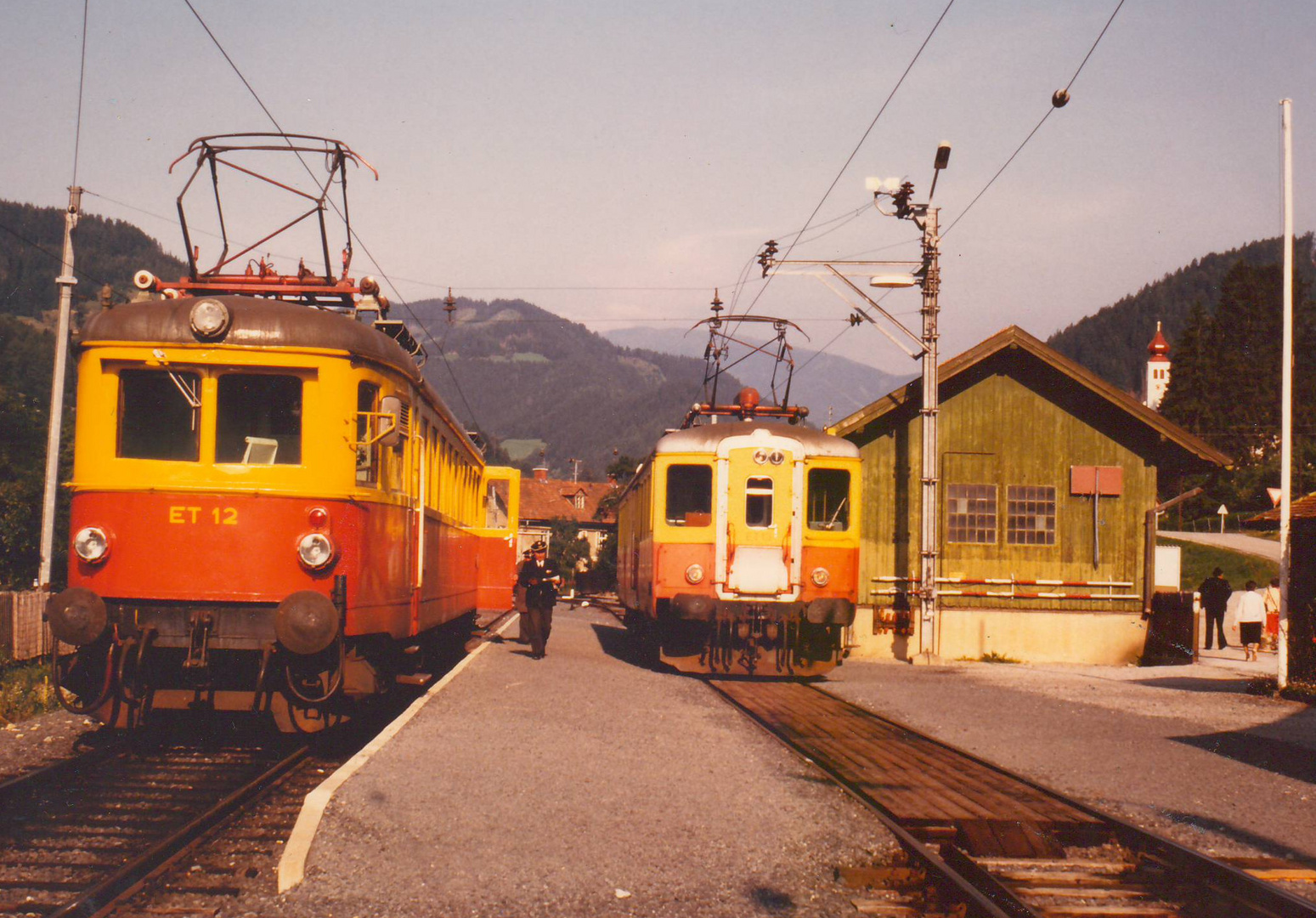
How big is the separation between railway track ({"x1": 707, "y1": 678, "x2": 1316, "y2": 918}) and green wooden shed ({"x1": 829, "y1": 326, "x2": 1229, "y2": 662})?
12060 millimetres

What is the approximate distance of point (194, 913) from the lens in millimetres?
5148

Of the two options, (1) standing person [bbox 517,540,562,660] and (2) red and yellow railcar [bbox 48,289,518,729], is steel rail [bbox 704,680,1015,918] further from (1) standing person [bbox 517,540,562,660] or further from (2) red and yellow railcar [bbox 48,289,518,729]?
(1) standing person [bbox 517,540,562,660]

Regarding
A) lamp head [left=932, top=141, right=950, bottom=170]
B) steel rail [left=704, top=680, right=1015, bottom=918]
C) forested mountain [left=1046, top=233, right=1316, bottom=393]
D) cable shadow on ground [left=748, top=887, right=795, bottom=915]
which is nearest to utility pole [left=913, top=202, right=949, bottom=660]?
lamp head [left=932, top=141, right=950, bottom=170]

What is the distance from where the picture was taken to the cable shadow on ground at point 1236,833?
21.8ft

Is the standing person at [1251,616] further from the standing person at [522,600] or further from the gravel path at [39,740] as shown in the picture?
the gravel path at [39,740]

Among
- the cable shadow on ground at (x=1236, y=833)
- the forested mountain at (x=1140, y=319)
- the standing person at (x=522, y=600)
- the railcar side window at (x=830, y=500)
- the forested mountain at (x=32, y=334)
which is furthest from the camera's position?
the forested mountain at (x=1140, y=319)

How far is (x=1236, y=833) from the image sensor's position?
709 centimetres

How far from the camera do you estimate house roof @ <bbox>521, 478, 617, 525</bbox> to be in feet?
292

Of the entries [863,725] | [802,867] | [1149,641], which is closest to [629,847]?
[802,867]

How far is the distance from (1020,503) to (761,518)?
832 cm

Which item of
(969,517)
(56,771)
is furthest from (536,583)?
(56,771)

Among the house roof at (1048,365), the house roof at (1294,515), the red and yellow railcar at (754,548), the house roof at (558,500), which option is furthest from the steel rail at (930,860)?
the house roof at (558,500)

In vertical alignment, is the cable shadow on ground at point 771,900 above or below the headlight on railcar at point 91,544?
below

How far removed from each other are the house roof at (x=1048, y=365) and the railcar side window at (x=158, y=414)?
45.5 feet
